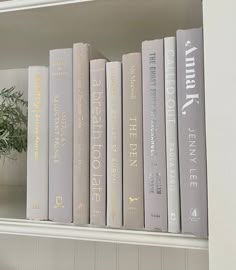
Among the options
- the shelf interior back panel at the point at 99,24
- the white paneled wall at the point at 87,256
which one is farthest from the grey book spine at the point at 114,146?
the white paneled wall at the point at 87,256

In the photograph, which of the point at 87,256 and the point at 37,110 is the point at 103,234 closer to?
the point at 37,110

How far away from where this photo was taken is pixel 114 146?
0.49m

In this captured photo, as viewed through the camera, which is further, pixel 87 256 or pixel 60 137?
pixel 87 256

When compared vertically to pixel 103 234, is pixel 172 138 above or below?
above

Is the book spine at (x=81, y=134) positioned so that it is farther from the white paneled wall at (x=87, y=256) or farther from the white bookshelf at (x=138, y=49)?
the white paneled wall at (x=87, y=256)

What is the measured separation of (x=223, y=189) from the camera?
0.41 meters

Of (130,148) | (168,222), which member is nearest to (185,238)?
(168,222)

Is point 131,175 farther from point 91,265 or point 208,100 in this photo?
point 91,265

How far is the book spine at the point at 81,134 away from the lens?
19.6 inches

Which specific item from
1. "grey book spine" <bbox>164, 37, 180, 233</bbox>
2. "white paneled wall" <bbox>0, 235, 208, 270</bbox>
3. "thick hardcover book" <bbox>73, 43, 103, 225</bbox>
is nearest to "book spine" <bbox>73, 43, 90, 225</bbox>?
"thick hardcover book" <bbox>73, 43, 103, 225</bbox>

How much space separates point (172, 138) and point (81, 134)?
0.44 ft

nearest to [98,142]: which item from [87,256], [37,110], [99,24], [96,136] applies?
[96,136]

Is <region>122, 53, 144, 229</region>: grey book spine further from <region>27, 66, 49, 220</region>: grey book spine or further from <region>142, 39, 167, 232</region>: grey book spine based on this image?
<region>27, 66, 49, 220</region>: grey book spine

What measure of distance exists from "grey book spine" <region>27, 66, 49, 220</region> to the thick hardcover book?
2.0 inches
